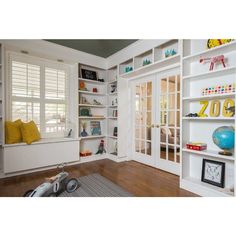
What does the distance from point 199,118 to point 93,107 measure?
254 cm

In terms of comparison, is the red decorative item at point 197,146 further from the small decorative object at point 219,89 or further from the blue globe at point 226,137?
the small decorative object at point 219,89

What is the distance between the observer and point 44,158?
9.34ft

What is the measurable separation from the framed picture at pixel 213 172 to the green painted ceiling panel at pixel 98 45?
2579mm

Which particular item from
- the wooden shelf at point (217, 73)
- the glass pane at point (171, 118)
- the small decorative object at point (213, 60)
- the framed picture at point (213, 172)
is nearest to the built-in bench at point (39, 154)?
the glass pane at point (171, 118)

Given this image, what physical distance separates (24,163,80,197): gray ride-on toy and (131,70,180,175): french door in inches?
63.8

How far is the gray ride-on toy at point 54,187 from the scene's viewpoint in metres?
1.69

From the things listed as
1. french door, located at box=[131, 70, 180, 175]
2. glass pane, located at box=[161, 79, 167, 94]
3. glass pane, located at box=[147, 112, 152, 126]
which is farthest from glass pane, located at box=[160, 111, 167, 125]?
glass pane, located at box=[161, 79, 167, 94]

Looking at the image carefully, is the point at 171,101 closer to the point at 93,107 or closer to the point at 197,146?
the point at 197,146

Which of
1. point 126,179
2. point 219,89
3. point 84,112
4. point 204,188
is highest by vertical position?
point 219,89

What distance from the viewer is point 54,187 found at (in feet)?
6.14

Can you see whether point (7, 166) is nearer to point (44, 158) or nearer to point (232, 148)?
point (44, 158)

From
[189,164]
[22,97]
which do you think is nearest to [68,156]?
[22,97]

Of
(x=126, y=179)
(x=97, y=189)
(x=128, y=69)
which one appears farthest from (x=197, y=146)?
(x=128, y=69)

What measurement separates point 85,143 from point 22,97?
1.67m
